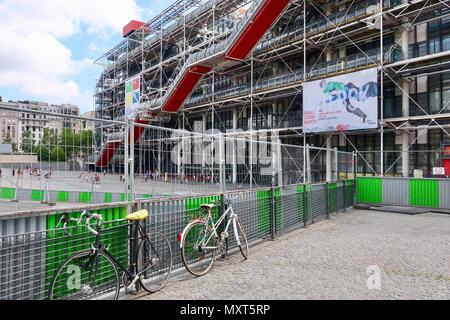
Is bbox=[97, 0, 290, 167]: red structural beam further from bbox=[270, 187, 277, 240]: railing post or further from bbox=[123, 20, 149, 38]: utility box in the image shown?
bbox=[123, 20, 149, 38]: utility box

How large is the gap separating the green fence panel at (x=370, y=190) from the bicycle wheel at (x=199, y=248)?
34.2 feet

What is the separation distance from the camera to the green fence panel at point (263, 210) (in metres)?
7.97

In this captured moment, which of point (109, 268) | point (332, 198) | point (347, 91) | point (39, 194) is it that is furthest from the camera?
point (347, 91)

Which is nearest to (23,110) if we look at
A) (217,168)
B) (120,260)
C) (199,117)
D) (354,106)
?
(120,260)

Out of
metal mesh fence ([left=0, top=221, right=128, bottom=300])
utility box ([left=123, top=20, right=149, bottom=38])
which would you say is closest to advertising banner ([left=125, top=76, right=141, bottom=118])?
metal mesh fence ([left=0, top=221, right=128, bottom=300])

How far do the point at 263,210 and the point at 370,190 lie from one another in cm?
827

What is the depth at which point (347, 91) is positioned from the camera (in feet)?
67.1

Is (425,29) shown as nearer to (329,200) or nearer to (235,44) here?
(235,44)

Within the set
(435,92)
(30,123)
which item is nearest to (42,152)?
(30,123)

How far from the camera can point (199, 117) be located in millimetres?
38375

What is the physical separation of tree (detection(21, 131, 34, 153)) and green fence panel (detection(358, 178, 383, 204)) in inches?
514

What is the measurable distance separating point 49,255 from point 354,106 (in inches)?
745

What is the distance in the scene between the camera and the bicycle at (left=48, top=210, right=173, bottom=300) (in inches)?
155

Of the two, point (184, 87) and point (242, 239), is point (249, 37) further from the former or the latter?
point (242, 239)
